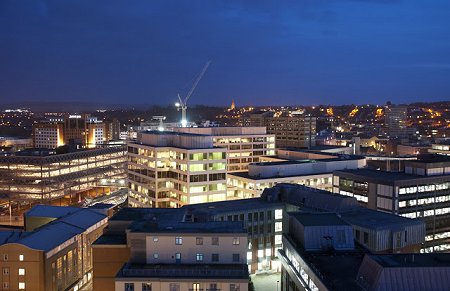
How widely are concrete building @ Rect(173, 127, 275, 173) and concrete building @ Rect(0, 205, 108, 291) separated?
48.9m

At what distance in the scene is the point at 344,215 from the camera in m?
52.3

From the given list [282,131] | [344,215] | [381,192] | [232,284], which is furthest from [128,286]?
[282,131]

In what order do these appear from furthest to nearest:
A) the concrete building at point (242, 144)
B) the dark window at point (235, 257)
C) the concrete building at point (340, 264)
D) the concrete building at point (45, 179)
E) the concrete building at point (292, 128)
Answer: the concrete building at point (292, 128) → the concrete building at point (242, 144) → the concrete building at point (45, 179) → the dark window at point (235, 257) → the concrete building at point (340, 264)

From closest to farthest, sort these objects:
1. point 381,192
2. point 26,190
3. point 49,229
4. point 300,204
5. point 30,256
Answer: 1. point 30,256
2. point 49,229
3. point 300,204
4. point 381,192
5. point 26,190

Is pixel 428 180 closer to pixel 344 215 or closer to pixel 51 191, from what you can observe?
pixel 344 215

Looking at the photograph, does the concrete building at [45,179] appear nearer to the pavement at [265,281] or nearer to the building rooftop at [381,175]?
the pavement at [265,281]

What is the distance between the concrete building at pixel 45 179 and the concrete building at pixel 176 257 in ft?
204

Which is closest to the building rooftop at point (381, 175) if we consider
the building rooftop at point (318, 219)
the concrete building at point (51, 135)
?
the building rooftop at point (318, 219)

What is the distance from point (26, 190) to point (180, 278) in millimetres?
78540

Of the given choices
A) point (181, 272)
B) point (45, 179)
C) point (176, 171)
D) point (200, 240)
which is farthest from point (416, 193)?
point (45, 179)

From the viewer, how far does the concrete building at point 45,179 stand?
102062 mm

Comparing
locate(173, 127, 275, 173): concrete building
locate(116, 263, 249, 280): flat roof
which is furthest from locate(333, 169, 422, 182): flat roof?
locate(116, 263, 249, 280): flat roof

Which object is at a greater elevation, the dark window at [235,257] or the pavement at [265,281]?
the dark window at [235,257]

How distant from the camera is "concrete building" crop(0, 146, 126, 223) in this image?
4018 inches
